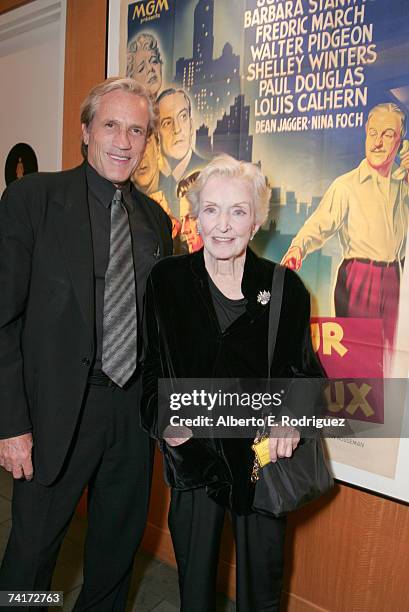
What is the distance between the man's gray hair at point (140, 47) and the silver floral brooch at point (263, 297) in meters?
1.28

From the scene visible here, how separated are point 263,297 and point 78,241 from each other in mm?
545

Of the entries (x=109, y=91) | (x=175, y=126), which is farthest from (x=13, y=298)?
(x=175, y=126)

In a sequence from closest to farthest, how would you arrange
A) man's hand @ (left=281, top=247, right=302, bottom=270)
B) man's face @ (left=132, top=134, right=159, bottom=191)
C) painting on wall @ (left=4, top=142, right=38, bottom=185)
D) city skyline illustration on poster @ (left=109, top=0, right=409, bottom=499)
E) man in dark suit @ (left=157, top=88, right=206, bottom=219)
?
city skyline illustration on poster @ (left=109, top=0, right=409, bottom=499), man's hand @ (left=281, top=247, right=302, bottom=270), man in dark suit @ (left=157, top=88, right=206, bottom=219), man's face @ (left=132, top=134, right=159, bottom=191), painting on wall @ (left=4, top=142, right=38, bottom=185)

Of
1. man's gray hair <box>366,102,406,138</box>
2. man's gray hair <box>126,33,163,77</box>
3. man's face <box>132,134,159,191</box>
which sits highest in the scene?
man's gray hair <box>126,33,163,77</box>

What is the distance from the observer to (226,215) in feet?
4.13

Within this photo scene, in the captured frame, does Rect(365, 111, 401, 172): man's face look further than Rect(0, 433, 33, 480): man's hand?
Yes

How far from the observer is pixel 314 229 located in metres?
1.74

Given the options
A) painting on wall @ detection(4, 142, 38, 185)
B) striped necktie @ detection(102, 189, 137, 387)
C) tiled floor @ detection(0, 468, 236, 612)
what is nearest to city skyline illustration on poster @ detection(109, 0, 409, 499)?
striped necktie @ detection(102, 189, 137, 387)

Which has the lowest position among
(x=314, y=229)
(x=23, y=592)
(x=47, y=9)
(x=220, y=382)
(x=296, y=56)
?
(x=23, y=592)

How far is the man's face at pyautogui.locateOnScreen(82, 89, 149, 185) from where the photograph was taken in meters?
1.48

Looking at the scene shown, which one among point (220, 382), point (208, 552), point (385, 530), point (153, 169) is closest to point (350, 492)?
point (385, 530)

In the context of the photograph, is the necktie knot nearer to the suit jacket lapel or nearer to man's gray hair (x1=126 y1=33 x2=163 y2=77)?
the suit jacket lapel

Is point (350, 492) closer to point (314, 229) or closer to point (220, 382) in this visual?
point (220, 382)

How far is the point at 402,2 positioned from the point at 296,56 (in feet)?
1.16
